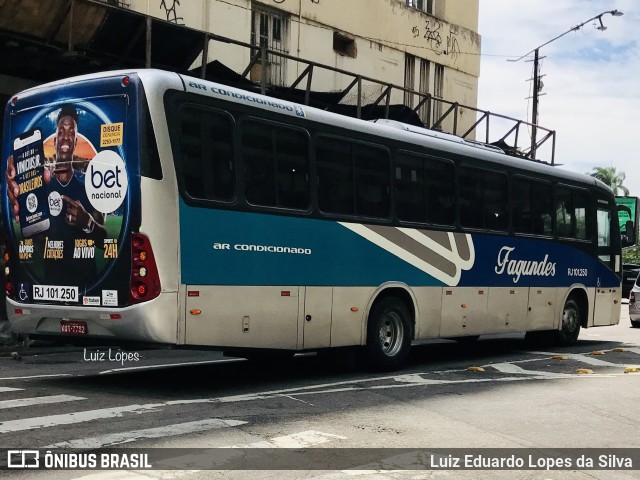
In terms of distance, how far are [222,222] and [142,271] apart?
3.68ft

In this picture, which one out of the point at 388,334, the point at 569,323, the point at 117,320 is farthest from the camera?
the point at 569,323

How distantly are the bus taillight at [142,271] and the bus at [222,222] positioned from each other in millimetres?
17

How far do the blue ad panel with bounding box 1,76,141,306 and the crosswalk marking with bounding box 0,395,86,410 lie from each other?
102 cm

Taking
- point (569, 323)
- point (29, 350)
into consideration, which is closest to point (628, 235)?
point (569, 323)

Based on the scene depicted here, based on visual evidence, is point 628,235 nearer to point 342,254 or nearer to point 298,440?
point 342,254

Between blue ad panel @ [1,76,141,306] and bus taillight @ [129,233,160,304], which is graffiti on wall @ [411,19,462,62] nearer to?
blue ad panel @ [1,76,141,306]

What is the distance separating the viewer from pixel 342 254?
11.6 metres

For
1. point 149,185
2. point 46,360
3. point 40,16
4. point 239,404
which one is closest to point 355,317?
point 239,404

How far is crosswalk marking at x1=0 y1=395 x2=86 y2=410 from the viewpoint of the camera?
8789 millimetres

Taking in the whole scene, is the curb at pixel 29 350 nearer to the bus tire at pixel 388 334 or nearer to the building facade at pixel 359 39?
the bus tire at pixel 388 334

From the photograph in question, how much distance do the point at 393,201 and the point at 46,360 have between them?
5782 mm

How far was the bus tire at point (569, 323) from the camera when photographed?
17.1 meters

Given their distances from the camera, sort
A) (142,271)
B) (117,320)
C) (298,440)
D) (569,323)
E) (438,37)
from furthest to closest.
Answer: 1. (438,37)
2. (569,323)
3. (117,320)
4. (142,271)
5. (298,440)

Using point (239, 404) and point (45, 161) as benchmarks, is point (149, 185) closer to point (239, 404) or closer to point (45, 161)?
point (45, 161)
